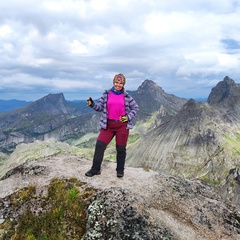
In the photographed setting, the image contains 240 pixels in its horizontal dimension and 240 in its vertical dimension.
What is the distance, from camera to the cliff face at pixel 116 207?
12500 mm

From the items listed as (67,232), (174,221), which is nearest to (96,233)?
(67,232)

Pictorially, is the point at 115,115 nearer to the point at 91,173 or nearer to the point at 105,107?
the point at 105,107

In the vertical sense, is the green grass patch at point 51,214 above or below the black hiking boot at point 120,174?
below

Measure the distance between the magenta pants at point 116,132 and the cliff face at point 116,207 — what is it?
7.08 ft

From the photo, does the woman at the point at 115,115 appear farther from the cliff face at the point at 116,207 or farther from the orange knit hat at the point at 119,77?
the cliff face at the point at 116,207

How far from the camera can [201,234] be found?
13.8 m

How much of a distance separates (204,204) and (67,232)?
8.08m

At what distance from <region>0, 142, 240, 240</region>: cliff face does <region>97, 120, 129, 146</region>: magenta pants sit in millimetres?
2158

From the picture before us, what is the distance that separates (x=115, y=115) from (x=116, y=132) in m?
1.07

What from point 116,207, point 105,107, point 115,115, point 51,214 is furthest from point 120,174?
point 51,214

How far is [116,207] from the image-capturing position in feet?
43.2

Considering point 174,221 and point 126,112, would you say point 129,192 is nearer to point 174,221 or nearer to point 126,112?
point 174,221

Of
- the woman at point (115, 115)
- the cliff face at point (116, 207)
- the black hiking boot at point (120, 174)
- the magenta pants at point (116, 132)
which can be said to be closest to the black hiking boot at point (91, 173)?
the woman at point (115, 115)

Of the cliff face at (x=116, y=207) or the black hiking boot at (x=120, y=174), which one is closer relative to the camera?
the cliff face at (x=116, y=207)
